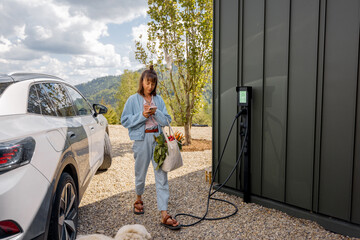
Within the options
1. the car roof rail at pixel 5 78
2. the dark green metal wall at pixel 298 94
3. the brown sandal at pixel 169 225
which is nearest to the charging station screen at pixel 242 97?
the dark green metal wall at pixel 298 94

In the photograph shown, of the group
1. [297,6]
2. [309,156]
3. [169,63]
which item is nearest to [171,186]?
[309,156]

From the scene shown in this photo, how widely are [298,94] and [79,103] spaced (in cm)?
291

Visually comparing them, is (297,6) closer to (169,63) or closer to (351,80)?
(351,80)

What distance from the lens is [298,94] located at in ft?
11.1

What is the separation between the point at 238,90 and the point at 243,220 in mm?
1704

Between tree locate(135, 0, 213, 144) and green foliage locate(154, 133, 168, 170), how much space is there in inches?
209

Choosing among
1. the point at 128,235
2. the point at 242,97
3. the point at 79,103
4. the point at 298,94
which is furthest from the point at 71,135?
the point at 298,94

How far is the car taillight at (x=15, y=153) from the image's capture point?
1628mm

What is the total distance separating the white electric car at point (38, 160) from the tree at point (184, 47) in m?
5.65

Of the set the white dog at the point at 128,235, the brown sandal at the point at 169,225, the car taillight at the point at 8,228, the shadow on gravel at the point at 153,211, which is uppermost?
the car taillight at the point at 8,228

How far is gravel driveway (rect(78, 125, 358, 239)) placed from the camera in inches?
125

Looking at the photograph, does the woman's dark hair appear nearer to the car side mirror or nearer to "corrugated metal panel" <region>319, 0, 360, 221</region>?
the car side mirror

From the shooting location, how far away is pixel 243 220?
3.49 metres

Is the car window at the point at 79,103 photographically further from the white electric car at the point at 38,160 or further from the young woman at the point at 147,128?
the young woman at the point at 147,128
